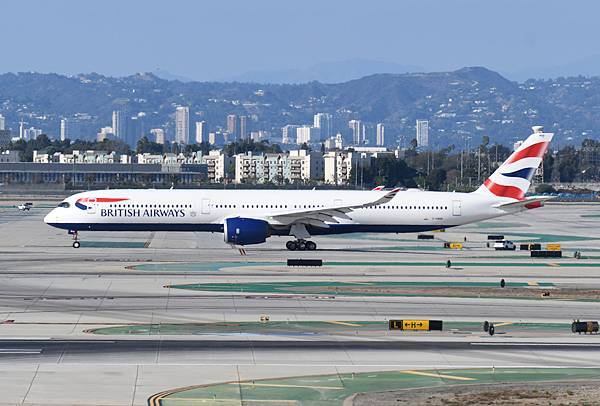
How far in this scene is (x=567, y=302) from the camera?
48844 millimetres

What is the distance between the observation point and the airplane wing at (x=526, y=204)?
73.0 meters

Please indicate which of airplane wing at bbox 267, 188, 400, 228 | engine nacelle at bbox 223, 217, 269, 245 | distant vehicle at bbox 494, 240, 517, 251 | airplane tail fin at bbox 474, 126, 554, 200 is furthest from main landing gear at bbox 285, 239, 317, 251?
distant vehicle at bbox 494, 240, 517, 251

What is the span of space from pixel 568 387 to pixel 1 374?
15.4 metres

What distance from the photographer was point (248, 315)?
4362 cm

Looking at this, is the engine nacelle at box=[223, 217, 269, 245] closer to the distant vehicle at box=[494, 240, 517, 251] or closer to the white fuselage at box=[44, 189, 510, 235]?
the white fuselage at box=[44, 189, 510, 235]

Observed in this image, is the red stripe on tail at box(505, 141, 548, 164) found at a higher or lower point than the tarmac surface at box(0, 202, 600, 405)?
higher

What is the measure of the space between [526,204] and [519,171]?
317 centimetres

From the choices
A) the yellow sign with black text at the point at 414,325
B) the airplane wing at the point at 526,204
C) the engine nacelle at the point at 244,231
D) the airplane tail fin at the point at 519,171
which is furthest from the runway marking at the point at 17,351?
Answer: the airplane tail fin at the point at 519,171

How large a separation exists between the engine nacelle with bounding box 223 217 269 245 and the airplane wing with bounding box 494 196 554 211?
15.9 metres

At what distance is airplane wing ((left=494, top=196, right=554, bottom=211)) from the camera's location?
73000 mm

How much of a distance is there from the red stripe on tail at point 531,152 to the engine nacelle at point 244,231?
57.5 ft

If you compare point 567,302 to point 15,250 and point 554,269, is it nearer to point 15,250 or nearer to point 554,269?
point 554,269

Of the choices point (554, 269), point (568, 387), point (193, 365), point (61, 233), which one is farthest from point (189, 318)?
point (61, 233)

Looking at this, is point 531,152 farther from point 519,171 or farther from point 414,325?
point 414,325
